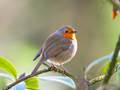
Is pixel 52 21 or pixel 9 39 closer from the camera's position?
pixel 9 39

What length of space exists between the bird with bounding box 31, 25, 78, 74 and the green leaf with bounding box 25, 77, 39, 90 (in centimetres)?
57

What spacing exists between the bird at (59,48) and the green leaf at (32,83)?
0.57 meters

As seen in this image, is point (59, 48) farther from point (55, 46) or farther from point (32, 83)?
point (32, 83)

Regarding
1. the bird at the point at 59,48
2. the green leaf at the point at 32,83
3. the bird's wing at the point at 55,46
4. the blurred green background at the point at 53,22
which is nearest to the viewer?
the green leaf at the point at 32,83

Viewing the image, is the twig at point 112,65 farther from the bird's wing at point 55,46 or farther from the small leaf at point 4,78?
the bird's wing at point 55,46

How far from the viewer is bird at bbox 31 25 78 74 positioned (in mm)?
1870

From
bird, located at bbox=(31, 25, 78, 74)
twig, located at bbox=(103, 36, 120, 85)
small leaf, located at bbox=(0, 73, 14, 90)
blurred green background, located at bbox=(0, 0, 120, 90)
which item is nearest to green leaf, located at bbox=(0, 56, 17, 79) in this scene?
small leaf, located at bbox=(0, 73, 14, 90)

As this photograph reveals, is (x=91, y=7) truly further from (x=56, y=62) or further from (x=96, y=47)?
(x=56, y=62)

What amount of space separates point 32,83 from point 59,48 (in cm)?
131

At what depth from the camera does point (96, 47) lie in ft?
17.9

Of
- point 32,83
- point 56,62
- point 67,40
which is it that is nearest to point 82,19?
point 67,40

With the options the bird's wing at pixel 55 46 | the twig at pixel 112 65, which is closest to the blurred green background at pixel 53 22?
the bird's wing at pixel 55 46

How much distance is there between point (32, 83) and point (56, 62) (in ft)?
3.26

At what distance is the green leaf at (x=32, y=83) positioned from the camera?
101 cm
